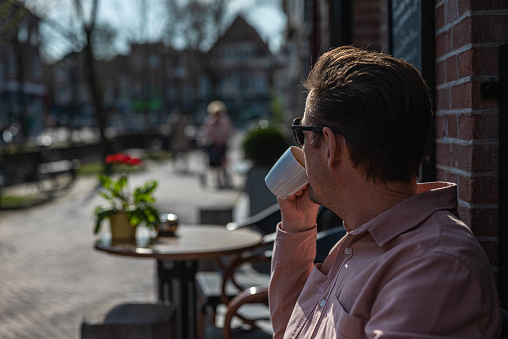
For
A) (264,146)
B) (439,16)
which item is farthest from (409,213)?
(264,146)

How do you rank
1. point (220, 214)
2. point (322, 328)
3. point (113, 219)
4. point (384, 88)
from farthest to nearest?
point (220, 214), point (113, 219), point (322, 328), point (384, 88)

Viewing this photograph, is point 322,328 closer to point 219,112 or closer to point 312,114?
point 312,114

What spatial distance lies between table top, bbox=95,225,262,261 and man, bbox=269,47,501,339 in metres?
2.12

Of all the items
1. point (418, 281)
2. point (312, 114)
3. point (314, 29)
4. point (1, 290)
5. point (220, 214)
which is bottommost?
point (1, 290)

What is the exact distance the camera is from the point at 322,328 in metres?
1.54

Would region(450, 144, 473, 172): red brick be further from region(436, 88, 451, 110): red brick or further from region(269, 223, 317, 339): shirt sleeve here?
region(269, 223, 317, 339): shirt sleeve

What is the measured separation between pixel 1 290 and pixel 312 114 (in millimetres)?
5889

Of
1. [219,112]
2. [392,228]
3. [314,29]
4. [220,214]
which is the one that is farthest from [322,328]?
[219,112]

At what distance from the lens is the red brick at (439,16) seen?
2461 mm

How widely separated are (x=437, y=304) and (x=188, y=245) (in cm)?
293

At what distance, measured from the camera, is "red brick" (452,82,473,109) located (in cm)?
205

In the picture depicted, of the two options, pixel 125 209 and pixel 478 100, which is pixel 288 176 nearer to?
pixel 478 100

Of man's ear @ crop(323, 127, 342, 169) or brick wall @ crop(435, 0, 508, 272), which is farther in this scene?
brick wall @ crop(435, 0, 508, 272)

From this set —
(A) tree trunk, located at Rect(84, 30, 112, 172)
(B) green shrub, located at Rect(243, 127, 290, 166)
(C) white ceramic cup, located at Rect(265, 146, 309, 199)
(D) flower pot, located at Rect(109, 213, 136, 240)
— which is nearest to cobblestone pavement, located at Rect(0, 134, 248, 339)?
(D) flower pot, located at Rect(109, 213, 136, 240)
